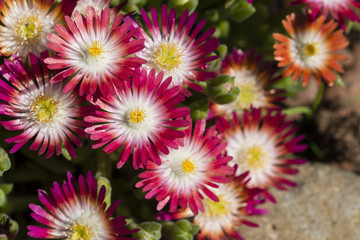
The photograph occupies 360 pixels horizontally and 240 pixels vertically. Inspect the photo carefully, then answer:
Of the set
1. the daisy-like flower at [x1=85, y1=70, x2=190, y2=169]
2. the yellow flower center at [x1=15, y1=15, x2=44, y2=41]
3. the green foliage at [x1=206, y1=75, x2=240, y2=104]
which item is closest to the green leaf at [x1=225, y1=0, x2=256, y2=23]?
the green foliage at [x1=206, y1=75, x2=240, y2=104]

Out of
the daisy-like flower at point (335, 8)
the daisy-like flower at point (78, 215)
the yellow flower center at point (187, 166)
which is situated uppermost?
the daisy-like flower at point (335, 8)

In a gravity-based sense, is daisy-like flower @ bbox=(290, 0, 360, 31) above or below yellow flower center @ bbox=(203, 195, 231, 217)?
above

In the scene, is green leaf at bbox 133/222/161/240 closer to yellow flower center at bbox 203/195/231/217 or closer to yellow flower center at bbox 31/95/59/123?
yellow flower center at bbox 203/195/231/217

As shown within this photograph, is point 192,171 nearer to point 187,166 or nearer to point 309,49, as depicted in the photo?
point 187,166

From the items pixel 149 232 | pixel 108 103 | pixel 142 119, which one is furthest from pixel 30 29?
pixel 149 232

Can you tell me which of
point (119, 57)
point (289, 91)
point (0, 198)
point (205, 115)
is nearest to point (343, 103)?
point (289, 91)

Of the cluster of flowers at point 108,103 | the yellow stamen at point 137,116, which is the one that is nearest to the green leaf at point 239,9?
the cluster of flowers at point 108,103

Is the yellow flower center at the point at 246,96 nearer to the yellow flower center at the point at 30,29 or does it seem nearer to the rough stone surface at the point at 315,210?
the rough stone surface at the point at 315,210
